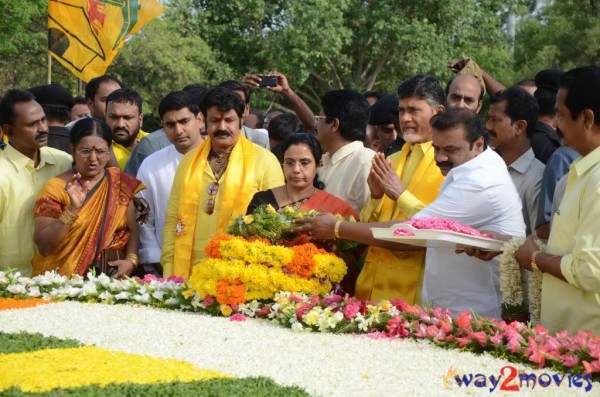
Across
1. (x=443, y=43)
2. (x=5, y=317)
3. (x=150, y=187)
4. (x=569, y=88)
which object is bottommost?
(x=5, y=317)

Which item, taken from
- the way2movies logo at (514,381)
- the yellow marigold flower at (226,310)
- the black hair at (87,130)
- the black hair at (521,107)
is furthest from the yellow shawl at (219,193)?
the way2movies logo at (514,381)

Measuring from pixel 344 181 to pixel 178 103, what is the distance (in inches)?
66.7

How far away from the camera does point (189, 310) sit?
19.8 feet

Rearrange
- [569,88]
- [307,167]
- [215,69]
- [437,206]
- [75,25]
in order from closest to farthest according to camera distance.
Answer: [569,88], [437,206], [307,167], [75,25], [215,69]

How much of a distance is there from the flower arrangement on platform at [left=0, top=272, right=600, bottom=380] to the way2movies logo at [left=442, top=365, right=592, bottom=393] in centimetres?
8

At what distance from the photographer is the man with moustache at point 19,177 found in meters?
7.04

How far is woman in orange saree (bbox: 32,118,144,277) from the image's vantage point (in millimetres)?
6801

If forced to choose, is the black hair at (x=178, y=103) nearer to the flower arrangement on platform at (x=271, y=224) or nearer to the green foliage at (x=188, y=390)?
the flower arrangement on platform at (x=271, y=224)

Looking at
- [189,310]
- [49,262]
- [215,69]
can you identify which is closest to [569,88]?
[189,310]

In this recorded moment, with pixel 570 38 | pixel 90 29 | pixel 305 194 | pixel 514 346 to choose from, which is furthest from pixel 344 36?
pixel 514 346

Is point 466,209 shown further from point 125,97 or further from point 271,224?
point 125,97

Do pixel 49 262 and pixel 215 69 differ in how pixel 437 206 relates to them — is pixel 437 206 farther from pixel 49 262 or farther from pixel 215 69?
pixel 215 69

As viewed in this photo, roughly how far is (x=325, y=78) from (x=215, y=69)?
4197 mm

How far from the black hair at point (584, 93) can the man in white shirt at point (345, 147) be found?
2.20m
